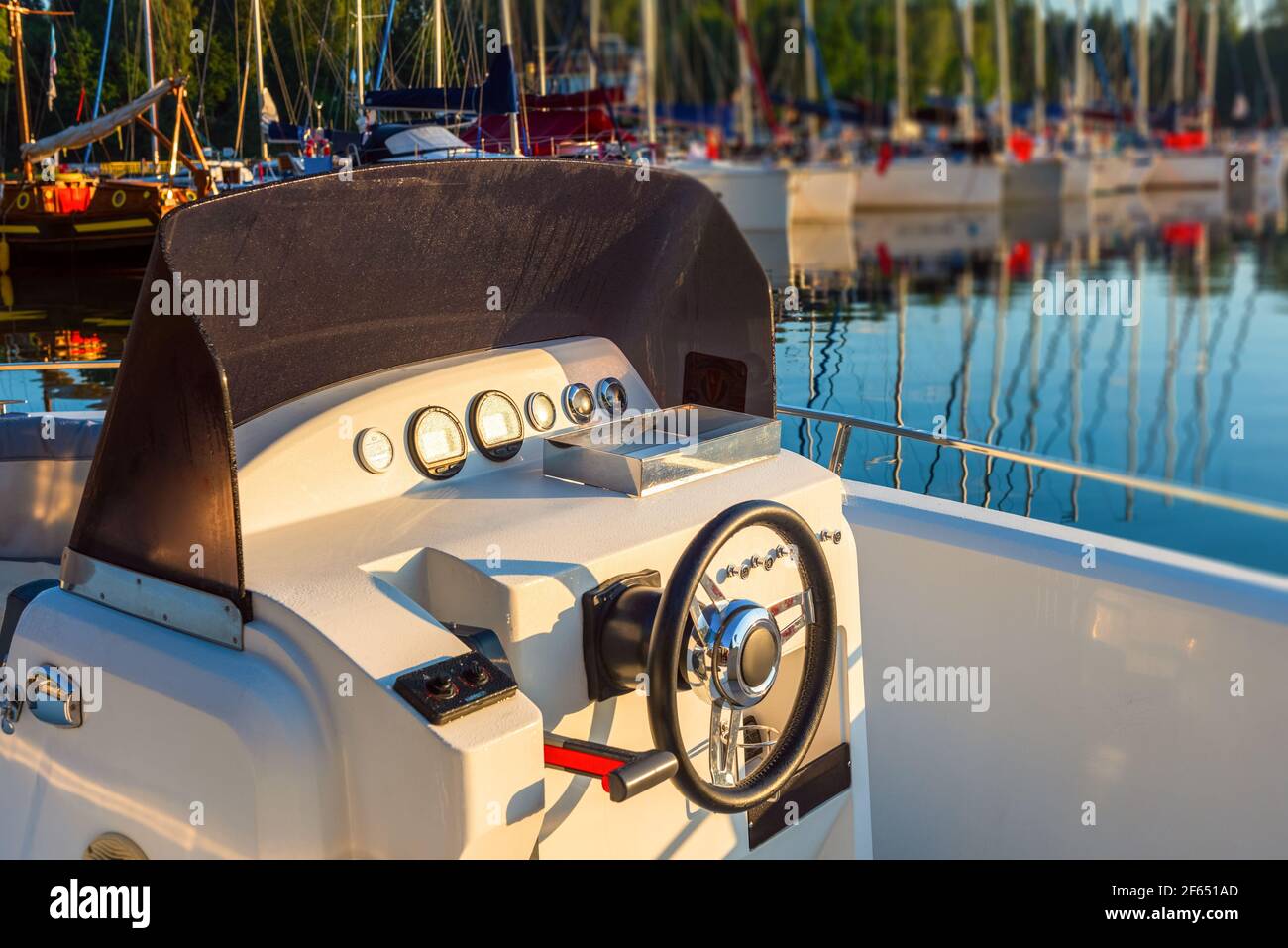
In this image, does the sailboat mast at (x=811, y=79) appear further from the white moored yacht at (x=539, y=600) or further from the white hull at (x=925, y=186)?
the white moored yacht at (x=539, y=600)

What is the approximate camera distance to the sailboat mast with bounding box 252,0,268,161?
2.98m

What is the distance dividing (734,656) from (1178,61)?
49.3 metres

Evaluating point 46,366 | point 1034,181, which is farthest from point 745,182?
point 1034,181

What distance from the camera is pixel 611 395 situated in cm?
276

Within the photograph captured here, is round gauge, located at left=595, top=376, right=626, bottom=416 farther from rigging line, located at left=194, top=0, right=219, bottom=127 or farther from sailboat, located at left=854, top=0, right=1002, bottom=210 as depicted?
sailboat, located at left=854, top=0, right=1002, bottom=210

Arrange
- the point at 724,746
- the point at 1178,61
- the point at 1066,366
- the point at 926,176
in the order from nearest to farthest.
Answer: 1. the point at 724,746
2. the point at 1066,366
3. the point at 926,176
4. the point at 1178,61

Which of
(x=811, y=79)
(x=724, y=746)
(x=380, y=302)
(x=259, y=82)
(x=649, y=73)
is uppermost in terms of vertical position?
(x=811, y=79)

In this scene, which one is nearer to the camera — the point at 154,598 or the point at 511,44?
the point at 154,598

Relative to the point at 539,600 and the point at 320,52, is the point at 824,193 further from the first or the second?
the point at 539,600

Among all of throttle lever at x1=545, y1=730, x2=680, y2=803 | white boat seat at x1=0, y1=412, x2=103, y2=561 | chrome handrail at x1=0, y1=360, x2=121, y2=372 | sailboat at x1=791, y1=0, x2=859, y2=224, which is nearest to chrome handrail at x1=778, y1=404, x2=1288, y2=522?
throttle lever at x1=545, y1=730, x2=680, y2=803

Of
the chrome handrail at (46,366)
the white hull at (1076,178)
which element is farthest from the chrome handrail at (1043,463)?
the white hull at (1076,178)
